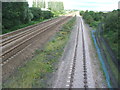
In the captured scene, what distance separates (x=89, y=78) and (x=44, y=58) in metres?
6.40

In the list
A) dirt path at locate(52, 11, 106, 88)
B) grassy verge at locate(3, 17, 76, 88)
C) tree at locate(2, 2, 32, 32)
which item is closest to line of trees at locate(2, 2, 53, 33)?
tree at locate(2, 2, 32, 32)

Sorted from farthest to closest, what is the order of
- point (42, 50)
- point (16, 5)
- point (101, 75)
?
point (16, 5), point (42, 50), point (101, 75)

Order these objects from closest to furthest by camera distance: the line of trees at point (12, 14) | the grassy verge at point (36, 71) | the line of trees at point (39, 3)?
the grassy verge at point (36, 71)
the line of trees at point (12, 14)
the line of trees at point (39, 3)

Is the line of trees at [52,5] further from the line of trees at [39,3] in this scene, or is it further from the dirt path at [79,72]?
the dirt path at [79,72]

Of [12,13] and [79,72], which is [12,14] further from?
[79,72]

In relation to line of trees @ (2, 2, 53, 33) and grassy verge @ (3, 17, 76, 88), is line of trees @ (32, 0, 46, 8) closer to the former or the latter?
line of trees @ (2, 2, 53, 33)

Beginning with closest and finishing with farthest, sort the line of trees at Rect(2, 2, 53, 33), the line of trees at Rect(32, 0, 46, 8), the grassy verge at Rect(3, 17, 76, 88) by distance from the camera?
the grassy verge at Rect(3, 17, 76, 88) < the line of trees at Rect(2, 2, 53, 33) < the line of trees at Rect(32, 0, 46, 8)

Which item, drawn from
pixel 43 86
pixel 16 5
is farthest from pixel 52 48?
Result: pixel 16 5

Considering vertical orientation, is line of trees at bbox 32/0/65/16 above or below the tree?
above

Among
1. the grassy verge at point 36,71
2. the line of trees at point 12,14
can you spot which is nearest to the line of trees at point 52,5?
the line of trees at point 12,14

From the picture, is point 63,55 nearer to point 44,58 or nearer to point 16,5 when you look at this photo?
point 44,58

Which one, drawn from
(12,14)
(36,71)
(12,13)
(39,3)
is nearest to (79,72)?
(36,71)

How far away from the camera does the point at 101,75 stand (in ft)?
45.5

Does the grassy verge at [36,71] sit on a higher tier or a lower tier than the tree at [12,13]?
lower
